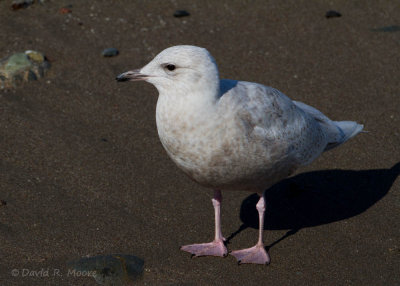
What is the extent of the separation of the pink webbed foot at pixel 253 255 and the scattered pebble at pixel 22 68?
3.92 m

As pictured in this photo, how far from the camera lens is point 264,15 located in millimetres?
9312

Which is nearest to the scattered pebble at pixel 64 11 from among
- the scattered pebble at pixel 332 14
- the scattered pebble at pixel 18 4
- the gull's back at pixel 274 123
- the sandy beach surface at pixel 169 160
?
the sandy beach surface at pixel 169 160

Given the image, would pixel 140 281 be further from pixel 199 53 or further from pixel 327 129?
pixel 327 129

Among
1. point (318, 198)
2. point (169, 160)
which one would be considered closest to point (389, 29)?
point (318, 198)

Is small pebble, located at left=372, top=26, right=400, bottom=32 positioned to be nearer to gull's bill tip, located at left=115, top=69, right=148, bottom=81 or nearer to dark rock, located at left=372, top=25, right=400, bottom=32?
dark rock, located at left=372, top=25, right=400, bottom=32

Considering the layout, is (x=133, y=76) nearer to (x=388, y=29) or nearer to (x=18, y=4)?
(x=18, y=4)

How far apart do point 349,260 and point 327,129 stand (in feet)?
4.56

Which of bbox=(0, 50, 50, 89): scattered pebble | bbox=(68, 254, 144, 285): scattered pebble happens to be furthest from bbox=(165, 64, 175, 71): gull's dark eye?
bbox=(0, 50, 50, 89): scattered pebble

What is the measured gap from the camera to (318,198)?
643 cm

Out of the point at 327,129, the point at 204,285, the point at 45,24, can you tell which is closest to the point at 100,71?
the point at 45,24

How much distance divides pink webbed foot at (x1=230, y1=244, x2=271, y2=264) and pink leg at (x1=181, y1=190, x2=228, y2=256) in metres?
0.13

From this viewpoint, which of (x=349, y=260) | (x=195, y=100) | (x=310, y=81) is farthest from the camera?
(x=310, y=81)

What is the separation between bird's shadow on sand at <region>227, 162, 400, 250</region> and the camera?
6.08 meters

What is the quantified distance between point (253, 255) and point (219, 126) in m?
1.43
